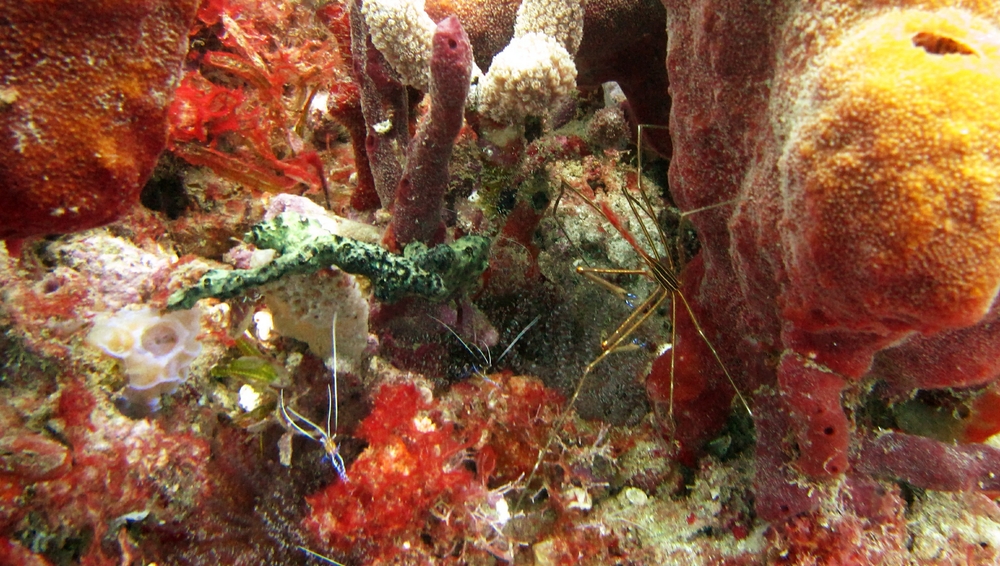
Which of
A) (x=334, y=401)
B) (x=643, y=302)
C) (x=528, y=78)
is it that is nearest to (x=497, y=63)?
(x=528, y=78)

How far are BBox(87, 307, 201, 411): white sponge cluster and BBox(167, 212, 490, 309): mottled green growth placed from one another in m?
0.20

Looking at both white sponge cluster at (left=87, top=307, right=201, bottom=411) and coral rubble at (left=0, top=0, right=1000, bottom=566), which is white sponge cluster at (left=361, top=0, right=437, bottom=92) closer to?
coral rubble at (left=0, top=0, right=1000, bottom=566)

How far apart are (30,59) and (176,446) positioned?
4.30ft

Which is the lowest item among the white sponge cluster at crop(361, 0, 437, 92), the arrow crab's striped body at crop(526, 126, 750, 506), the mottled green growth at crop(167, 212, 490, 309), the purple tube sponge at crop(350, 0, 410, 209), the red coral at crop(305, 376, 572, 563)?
the red coral at crop(305, 376, 572, 563)

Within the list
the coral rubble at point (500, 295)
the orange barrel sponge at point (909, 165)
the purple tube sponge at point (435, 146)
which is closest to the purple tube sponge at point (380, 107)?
the coral rubble at point (500, 295)

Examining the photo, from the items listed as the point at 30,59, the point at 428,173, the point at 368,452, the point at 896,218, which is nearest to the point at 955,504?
the point at 896,218

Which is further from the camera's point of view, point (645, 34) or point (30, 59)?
point (645, 34)

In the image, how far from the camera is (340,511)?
5.65 ft

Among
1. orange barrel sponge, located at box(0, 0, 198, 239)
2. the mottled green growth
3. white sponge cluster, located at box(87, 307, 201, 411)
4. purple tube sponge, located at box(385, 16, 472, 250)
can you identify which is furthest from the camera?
white sponge cluster, located at box(87, 307, 201, 411)

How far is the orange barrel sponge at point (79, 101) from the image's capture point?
120cm

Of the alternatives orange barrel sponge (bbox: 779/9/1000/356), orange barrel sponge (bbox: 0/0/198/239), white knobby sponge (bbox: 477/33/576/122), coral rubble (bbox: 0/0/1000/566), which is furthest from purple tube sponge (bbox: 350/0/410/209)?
orange barrel sponge (bbox: 779/9/1000/356)

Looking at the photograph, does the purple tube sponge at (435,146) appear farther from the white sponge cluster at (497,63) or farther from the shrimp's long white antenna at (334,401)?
the shrimp's long white antenna at (334,401)

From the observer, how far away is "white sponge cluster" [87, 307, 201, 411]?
1.77m

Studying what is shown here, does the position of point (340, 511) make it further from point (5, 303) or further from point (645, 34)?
point (645, 34)
